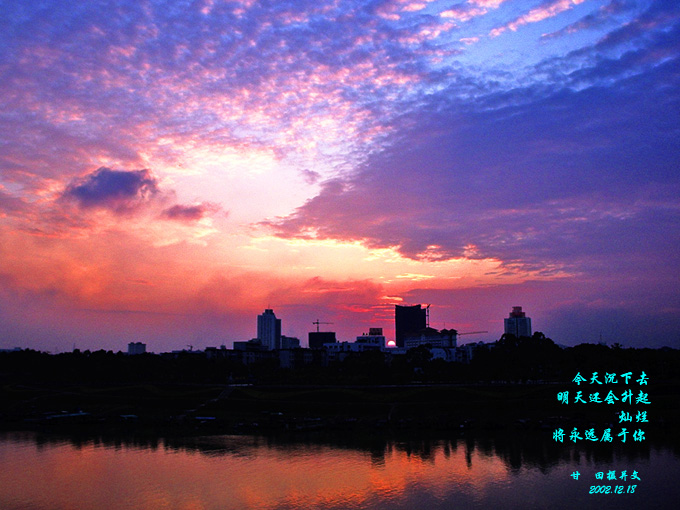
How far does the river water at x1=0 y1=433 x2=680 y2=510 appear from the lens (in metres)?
44.3

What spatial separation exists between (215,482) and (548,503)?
28.0m

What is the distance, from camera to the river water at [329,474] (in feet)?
145

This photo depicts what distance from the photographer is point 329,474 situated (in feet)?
174

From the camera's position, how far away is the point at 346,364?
12719 cm

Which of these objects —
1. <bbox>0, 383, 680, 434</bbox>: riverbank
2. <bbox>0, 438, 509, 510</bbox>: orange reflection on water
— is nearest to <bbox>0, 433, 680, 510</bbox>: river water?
<bbox>0, 438, 509, 510</bbox>: orange reflection on water

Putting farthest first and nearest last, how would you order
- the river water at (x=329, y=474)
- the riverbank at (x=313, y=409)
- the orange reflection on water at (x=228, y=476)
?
the riverbank at (x=313, y=409), the orange reflection on water at (x=228, y=476), the river water at (x=329, y=474)

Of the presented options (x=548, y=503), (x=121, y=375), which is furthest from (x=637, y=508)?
(x=121, y=375)

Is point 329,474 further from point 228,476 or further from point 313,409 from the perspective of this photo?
point 313,409

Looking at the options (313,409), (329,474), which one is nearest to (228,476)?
(329,474)

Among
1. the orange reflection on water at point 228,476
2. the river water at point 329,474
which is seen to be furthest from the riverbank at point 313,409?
the orange reflection on water at point 228,476

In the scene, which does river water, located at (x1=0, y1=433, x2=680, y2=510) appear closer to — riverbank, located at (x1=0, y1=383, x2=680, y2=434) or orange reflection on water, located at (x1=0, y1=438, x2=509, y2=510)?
orange reflection on water, located at (x1=0, y1=438, x2=509, y2=510)

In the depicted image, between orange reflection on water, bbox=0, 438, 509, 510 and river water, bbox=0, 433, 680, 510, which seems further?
orange reflection on water, bbox=0, 438, 509, 510

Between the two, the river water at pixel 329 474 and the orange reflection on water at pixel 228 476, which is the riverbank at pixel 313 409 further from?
the orange reflection on water at pixel 228 476

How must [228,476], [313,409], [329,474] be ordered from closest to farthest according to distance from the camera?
[228,476] < [329,474] < [313,409]
